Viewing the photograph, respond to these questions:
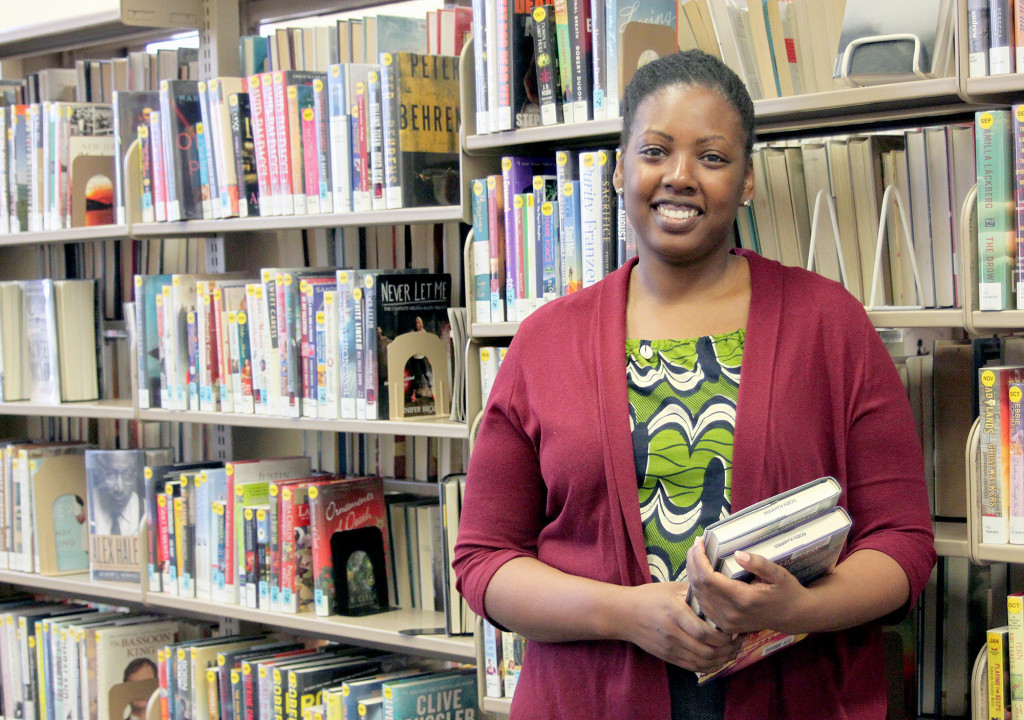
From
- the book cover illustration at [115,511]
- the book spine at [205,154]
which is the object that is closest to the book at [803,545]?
the book spine at [205,154]

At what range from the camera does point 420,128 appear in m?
2.22

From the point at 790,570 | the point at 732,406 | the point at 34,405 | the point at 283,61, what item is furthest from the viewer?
the point at 34,405

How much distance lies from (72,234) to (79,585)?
833 mm

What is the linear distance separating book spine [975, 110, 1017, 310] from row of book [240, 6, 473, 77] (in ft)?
3.88

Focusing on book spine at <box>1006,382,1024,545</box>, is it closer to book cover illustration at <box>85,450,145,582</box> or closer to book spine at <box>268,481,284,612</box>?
book spine at <box>268,481,284,612</box>

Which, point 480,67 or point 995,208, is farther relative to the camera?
point 480,67

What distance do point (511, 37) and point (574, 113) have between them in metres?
0.18

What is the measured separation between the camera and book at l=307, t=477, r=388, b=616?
2369 millimetres

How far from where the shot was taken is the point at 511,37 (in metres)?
2.00

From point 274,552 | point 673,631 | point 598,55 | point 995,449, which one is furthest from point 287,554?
point 995,449

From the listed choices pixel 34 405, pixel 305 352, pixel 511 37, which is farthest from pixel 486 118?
pixel 34 405

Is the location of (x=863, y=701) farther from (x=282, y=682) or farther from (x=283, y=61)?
(x=283, y=61)

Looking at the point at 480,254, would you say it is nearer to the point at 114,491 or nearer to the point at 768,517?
the point at 768,517

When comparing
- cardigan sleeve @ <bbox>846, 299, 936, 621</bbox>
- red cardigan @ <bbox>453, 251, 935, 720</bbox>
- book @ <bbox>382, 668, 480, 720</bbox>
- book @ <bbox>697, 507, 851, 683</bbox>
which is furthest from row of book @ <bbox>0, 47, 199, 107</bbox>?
book @ <bbox>697, 507, 851, 683</bbox>
